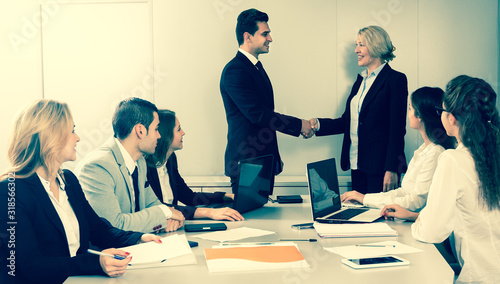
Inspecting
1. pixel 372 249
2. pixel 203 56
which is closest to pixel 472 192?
pixel 372 249

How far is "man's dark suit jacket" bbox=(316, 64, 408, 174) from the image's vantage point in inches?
133

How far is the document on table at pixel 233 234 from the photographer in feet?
6.59

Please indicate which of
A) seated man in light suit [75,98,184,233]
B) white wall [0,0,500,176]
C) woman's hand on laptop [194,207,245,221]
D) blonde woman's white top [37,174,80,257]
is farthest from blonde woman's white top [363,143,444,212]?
white wall [0,0,500,176]

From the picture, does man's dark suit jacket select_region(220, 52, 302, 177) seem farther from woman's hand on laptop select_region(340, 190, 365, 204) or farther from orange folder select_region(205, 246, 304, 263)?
orange folder select_region(205, 246, 304, 263)

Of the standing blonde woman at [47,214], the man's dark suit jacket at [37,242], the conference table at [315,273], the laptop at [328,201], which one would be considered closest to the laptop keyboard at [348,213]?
the laptop at [328,201]

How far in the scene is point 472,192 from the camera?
6.12ft

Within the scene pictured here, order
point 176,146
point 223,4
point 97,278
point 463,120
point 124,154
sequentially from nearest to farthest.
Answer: point 97,278, point 463,120, point 124,154, point 176,146, point 223,4

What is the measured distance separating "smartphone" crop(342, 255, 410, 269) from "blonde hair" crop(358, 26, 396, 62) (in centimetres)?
218

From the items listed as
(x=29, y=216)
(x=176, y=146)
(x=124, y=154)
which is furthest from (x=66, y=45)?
(x=29, y=216)

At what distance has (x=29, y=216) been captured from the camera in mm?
1640

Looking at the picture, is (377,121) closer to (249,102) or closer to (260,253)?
(249,102)

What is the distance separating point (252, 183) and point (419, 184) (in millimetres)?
833

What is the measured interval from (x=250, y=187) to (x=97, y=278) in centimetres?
110

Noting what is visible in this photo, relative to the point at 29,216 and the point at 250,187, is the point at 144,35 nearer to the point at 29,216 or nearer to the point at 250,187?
the point at 250,187
